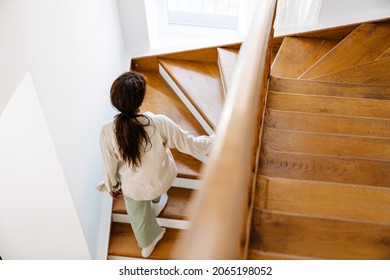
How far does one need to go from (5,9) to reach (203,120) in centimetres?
190

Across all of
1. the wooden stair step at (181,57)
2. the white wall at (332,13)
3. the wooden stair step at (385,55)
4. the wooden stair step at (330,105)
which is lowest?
the wooden stair step at (330,105)

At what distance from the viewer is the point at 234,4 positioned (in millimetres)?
4430

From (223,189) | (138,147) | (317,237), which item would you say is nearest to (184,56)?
(138,147)

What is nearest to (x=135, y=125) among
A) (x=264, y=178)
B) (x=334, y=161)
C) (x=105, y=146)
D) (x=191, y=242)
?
(x=105, y=146)

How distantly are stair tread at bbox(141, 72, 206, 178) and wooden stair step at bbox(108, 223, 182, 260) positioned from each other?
1.69 feet

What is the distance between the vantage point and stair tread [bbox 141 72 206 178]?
3.10m

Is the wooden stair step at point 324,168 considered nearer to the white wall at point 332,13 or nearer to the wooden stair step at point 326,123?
the wooden stair step at point 326,123

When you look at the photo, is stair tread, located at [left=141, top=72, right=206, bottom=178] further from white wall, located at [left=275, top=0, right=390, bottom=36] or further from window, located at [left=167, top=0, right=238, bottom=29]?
white wall, located at [left=275, top=0, right=390, bottom=36]

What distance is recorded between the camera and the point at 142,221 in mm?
2688

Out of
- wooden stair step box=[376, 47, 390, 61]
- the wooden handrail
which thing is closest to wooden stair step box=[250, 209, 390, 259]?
the wooden handrail

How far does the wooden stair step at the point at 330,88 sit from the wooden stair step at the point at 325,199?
4.12 ft

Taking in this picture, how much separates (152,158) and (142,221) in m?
0.68

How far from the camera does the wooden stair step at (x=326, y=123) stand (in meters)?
2.22

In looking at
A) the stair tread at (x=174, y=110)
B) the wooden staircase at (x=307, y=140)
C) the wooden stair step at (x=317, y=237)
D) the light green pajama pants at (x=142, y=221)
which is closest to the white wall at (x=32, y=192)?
the light green pajama pants at (x=142, y=221)
